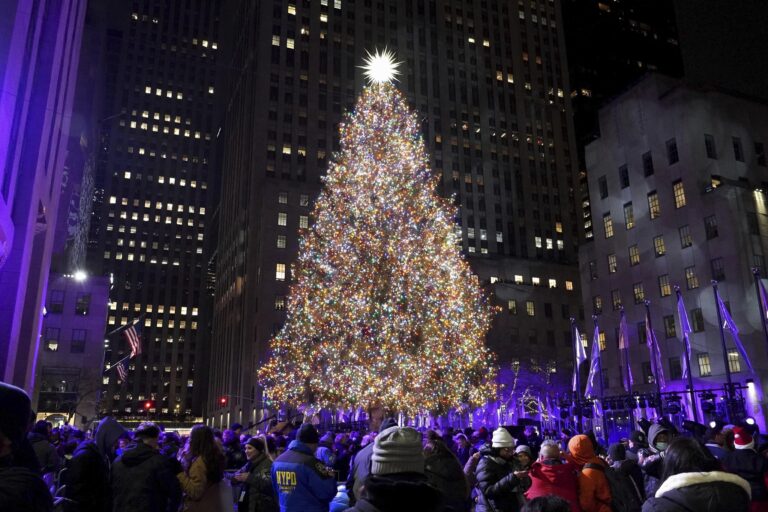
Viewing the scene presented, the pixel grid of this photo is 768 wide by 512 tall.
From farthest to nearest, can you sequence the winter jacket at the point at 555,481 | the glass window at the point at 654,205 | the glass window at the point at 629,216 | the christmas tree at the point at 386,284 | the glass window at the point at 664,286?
1. the glass window at the point at 629,216
2. the glass window at the point at 654,205
3. the glass window at the point at 664,286
4. the christmas tree at the point at 386,284
5. the winter jacket at the point at 555,481

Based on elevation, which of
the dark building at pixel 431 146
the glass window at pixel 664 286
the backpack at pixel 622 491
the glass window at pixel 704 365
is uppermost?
the dark building at pixel 431 146

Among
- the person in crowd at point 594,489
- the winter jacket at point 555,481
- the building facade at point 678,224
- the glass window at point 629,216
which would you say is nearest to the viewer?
the winter jacket at point 555,481

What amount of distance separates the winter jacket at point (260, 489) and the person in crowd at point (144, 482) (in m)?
1.11

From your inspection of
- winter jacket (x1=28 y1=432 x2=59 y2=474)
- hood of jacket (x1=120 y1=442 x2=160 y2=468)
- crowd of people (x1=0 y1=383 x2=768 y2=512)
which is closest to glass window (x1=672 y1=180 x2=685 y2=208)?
crowd of people (x1=0 y1=383 x2=768 y2=512)

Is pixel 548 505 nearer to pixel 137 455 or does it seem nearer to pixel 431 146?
pixel 137 455

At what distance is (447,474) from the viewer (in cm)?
729

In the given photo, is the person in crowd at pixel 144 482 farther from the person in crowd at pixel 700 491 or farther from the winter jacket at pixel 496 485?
the person in crowd at pixel 700 491

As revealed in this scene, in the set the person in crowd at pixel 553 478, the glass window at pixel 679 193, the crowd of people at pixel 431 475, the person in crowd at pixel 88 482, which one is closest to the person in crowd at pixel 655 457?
the crowd of people at pixel 431 475

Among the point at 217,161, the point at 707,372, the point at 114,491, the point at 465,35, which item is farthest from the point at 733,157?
the point at 217,161

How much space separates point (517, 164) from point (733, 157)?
56783 mm

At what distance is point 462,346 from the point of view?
35531 mm

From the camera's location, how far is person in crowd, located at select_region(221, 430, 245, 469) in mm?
12445

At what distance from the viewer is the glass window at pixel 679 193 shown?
138 ft

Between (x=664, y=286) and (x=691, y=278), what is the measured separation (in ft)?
7.50
